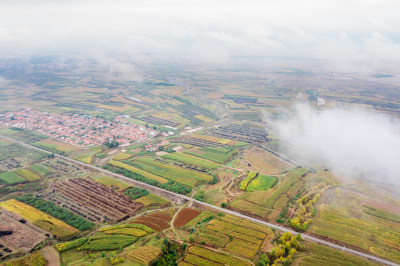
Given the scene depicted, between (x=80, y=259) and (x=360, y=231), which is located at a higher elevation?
(x=360, y=231)

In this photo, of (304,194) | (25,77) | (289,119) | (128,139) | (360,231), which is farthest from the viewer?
(25,77)

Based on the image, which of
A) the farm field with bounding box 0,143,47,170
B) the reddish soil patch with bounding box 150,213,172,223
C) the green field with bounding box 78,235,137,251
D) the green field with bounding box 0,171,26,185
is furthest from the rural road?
the green field with bounding box 78,235,137,251

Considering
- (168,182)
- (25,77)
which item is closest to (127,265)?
(168,182)

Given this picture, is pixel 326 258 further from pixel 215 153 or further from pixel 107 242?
pixel 215 153

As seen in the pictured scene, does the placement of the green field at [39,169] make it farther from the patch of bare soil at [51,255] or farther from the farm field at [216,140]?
the farm field at [216,140]

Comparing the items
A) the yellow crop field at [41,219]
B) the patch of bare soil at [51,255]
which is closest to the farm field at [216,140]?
the yellow crop field at [41,219]

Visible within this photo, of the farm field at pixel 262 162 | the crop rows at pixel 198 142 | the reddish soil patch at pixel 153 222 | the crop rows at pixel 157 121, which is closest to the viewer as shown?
the reddish soil patch at pixel 153 222

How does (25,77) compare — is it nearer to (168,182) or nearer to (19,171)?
(19,171)
